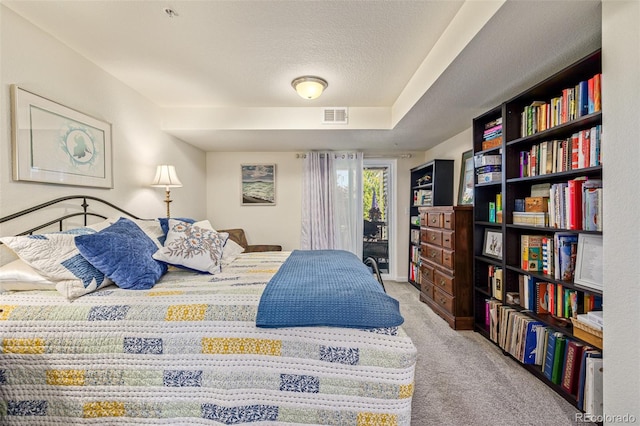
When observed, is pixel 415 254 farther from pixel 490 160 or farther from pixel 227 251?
pixel 227 251

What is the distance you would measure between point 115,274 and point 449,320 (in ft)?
9.61

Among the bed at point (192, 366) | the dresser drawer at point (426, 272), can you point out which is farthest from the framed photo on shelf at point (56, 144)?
the dresser drawer at point (426, 272)

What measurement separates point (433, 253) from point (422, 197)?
1130 mm

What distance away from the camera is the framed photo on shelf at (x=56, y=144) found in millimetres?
1750

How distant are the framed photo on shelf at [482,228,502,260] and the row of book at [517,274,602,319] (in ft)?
1.09

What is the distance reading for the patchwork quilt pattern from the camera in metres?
1.21

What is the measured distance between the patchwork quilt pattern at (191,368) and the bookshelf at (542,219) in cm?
136

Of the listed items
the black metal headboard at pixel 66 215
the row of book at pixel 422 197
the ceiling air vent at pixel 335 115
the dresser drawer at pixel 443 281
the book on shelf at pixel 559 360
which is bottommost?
the book on shelf at pixel 559 360

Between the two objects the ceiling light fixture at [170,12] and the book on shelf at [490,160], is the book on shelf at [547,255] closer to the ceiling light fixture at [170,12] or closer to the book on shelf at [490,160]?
the book on shelf at [490,160]

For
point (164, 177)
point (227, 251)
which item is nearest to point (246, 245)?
point (164, 177)

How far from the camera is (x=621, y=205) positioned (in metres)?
1.31

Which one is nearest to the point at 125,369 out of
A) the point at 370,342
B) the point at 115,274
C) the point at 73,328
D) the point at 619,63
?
the point at 73,328

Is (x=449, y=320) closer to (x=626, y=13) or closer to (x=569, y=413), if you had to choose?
(x=569, y=413)

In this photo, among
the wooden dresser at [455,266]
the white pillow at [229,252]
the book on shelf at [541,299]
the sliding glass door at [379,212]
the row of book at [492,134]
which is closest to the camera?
the book on shelf at [541,299]
